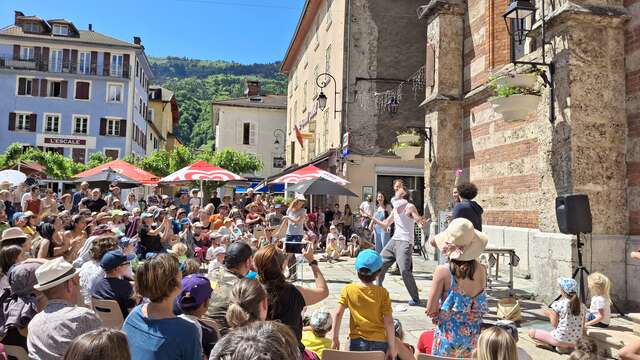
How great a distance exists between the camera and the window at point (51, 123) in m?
40.7

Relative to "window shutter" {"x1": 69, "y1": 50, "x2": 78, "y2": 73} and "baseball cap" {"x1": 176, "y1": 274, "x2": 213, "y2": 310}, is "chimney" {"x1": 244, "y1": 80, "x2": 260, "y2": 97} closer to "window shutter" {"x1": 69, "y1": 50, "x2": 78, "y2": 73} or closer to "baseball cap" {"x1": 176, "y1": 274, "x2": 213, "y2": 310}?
"window shutter" {"x1": 69, "y1": 50, "x2": 78, "y2": 73}

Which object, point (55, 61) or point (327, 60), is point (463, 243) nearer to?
point (327, 60)

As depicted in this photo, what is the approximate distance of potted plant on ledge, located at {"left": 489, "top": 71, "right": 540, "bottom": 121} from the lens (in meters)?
7.38

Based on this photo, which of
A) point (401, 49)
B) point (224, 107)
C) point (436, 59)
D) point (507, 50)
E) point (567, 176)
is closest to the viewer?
point (567, 176)

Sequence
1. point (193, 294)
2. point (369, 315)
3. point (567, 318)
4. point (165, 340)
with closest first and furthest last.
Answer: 1. point (165, 340)
2. point (193, 294)
3. point (369, 315)
4. point (567, 318)

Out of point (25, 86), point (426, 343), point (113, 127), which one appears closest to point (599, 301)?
point (426, 343)

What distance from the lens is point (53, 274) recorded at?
10.3 feet

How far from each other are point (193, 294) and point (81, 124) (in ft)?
145

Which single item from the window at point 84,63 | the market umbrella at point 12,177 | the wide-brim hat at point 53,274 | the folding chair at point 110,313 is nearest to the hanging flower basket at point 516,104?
the folding chair at point 110,313

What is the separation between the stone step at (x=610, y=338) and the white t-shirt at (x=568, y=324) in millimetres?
171

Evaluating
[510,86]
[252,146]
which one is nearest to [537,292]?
[510,86]

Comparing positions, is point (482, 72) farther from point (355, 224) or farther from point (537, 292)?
point (355, 224)

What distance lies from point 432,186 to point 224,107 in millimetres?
35302

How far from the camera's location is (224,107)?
44312 mm
